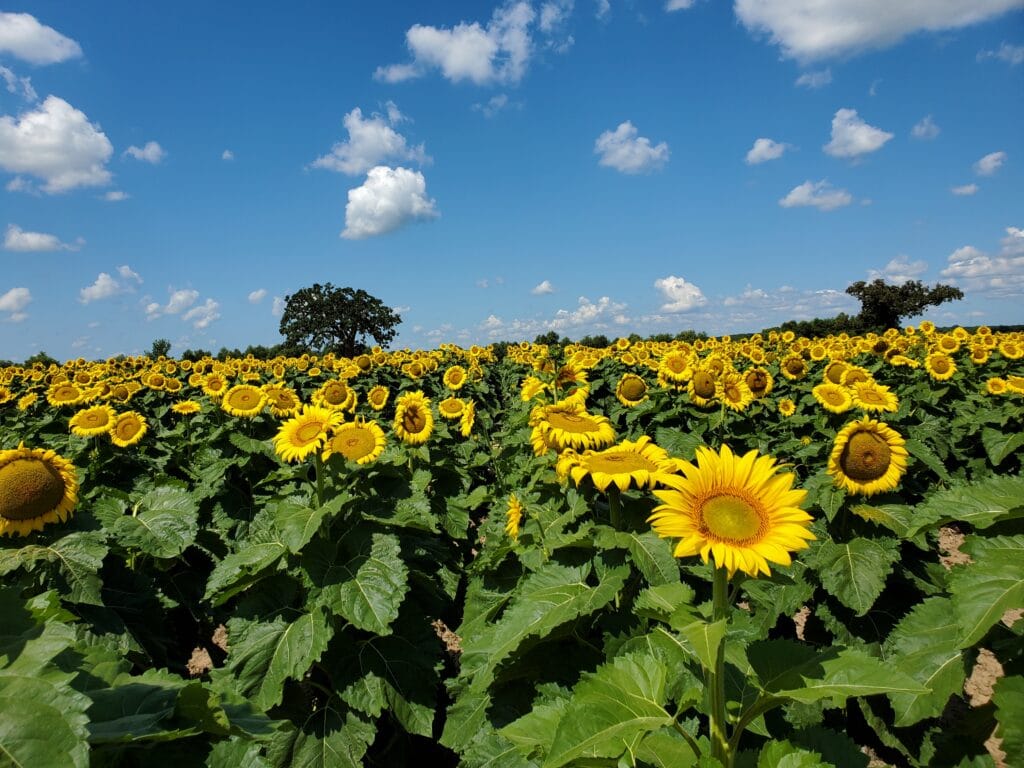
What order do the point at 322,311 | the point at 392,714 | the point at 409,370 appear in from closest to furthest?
the point at 392,714
the point at 409,370
the point at 322,311

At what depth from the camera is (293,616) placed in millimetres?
3570

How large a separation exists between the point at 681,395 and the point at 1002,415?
14.1 feet

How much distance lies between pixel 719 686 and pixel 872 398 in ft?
15.8

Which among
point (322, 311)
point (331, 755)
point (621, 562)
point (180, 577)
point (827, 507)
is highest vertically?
point (322, 311)

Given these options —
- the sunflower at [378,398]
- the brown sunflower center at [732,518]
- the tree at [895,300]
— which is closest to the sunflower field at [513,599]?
the brown sunflower center at [732,518]

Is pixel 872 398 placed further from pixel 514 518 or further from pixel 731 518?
pixel 731 518

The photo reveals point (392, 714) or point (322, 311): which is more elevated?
point (322, 311)

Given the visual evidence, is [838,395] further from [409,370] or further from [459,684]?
[409,370]

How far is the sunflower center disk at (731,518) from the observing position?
5.61ft

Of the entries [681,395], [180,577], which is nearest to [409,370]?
[681,395]

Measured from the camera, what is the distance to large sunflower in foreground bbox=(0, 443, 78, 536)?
3.08 meters

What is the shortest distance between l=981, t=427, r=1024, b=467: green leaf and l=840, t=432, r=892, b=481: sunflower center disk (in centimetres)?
→ 466

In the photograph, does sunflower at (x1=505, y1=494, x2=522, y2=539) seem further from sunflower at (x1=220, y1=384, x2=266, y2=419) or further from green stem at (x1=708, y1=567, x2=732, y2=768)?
sunflower at (x1=220, y1=384, x2=266, y2=419)

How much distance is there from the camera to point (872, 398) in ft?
17.8
